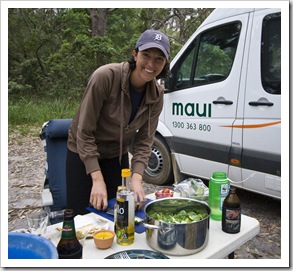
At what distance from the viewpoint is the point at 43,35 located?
15242 millimetres

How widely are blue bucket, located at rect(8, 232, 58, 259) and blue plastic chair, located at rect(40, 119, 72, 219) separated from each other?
5.12 ft

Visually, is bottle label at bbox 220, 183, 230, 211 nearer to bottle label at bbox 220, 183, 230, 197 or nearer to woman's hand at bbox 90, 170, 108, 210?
bottle label at bbox 220, 183, 230, 197

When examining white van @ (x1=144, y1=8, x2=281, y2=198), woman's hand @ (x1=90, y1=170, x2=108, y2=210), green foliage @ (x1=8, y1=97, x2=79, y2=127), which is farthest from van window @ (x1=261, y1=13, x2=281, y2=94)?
green foliage @ (x1=8, y1=97, x2=79, y2=127)

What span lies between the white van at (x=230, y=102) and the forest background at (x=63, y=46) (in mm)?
9133

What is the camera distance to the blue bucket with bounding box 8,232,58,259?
1.13 meters

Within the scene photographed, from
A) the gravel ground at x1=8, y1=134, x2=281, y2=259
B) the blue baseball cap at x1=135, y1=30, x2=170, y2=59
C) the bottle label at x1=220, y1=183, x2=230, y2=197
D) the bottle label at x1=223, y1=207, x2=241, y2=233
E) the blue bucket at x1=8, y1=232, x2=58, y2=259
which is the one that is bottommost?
the gravel ground at x1=8, y1=134, x2=281, y2=259

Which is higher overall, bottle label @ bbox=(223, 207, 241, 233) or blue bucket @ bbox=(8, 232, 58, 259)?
blue bucket @ bbox=(8, 232, 58, 259)

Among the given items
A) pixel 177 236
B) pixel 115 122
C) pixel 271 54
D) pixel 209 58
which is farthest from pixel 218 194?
pixel 209 58

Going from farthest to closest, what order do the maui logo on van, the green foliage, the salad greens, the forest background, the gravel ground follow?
the forest background
the green foliage
the maui logo on van
the gravel ground
the salad greens

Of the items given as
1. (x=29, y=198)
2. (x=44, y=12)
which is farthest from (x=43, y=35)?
(x=29, y=198)

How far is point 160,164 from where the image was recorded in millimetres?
4504

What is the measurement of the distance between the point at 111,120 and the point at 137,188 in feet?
1.55

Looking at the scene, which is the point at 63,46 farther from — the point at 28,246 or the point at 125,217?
the point at 28,246

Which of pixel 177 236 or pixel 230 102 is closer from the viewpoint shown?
pixel 177 236
